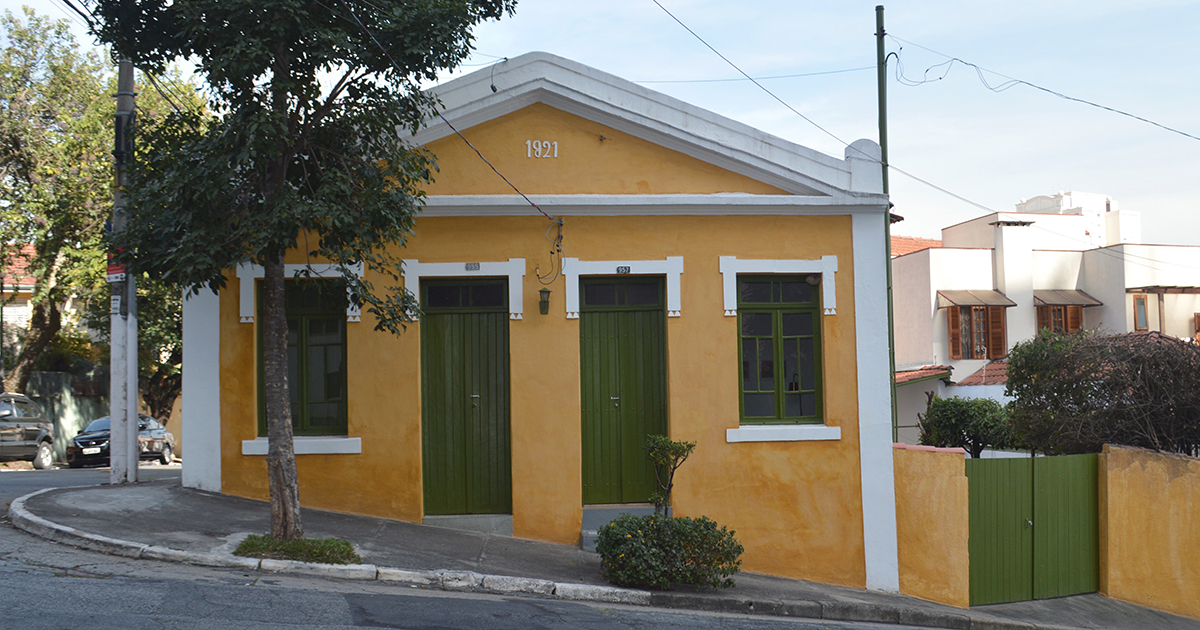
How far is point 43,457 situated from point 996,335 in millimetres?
24501

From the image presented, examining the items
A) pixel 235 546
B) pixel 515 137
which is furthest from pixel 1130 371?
pixel 235 546

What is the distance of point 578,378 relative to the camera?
990 centimetres

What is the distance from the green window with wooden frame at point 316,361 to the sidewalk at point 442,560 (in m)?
1.11

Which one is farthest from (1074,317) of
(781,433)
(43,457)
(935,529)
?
(43,457)

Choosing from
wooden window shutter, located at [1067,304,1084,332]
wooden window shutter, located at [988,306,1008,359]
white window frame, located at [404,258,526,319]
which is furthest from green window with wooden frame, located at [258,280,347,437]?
wooden window shutter, located at [1067,304,1084,332]

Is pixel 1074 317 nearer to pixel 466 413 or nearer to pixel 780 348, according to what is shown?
pixel 780 348

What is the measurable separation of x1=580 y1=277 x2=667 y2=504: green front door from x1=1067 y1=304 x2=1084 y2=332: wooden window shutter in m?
21.0

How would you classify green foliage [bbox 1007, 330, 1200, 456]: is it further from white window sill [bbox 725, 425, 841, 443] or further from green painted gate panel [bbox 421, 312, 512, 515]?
green painted gate panel [bbox 421, 312, 512, 515]

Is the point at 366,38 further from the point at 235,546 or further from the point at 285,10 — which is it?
the point at 235,546

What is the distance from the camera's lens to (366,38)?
25.6 feet

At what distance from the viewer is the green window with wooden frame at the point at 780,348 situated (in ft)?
33.9

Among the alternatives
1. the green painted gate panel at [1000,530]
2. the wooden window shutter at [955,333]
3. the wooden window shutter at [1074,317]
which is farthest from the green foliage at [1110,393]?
the wooden window shutter at [1074,317]

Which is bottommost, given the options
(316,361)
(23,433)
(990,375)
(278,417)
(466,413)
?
(23,433)

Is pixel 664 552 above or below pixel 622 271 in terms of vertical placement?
below
